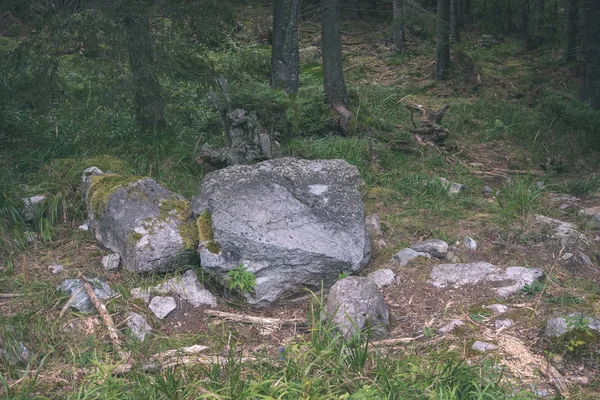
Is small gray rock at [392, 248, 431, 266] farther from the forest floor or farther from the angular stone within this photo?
the angular stone

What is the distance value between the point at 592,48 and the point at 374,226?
601 centimetres

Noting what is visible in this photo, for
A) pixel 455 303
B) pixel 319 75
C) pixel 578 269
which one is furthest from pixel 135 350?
pixel 319 75

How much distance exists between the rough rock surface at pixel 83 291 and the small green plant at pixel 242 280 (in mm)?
939

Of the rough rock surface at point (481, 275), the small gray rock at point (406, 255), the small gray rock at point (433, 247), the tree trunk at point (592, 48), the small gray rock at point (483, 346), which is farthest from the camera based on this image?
the tree trunk at point (592, 48)

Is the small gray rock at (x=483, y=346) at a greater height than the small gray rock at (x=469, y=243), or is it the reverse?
the small gray rock at (x=483, y=346)

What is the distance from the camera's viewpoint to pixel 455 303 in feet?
15.0

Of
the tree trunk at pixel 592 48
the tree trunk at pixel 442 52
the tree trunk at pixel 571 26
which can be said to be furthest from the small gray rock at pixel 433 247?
the tree trunk at pixel 571 26

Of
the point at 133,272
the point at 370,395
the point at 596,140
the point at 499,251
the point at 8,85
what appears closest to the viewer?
the point at 370,395

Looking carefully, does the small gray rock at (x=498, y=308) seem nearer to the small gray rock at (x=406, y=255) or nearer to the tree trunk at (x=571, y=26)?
the small gray rock at (x=406, y=255)

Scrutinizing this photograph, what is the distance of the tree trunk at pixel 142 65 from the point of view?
21.0 feet

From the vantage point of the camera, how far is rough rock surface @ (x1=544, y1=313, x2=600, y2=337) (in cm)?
388

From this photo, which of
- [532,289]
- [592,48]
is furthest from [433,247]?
[592,48]

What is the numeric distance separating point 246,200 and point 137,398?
219cm

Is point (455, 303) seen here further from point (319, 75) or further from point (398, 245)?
point (319, 75)
